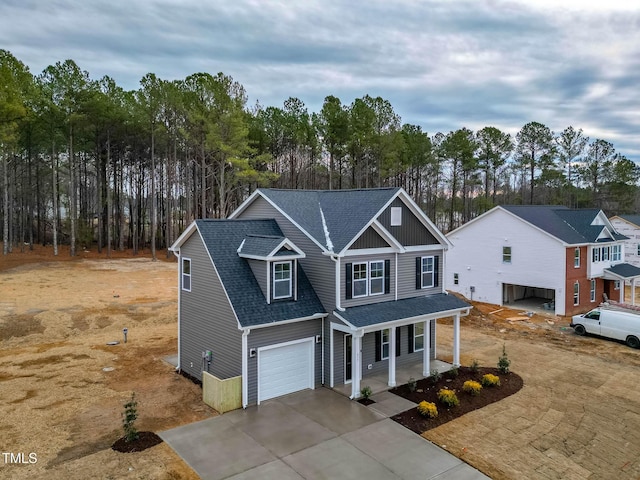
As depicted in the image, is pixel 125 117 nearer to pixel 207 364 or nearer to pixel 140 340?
pixel 140 340

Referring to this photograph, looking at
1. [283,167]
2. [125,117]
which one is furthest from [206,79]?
[283,167]

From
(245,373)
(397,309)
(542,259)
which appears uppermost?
(542,259)

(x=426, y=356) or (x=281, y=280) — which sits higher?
(x=281, y=280)

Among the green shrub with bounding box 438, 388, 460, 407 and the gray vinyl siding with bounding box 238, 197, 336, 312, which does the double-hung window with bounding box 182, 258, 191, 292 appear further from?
the green shrub with bounding box 438, 388, 460, 407

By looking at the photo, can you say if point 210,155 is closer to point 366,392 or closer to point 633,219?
point 366,392

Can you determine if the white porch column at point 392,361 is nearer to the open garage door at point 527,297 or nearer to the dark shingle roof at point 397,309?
the dark shingle roof at point 397,309

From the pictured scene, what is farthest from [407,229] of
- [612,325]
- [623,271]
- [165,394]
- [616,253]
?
[616,253]

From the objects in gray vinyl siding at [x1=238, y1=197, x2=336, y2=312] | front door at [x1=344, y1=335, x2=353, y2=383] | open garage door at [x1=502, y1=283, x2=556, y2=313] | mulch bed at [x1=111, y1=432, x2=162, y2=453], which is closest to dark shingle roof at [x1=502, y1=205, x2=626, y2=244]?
open garage door at [x1=502, y1=283, x2=556, y2=313]
